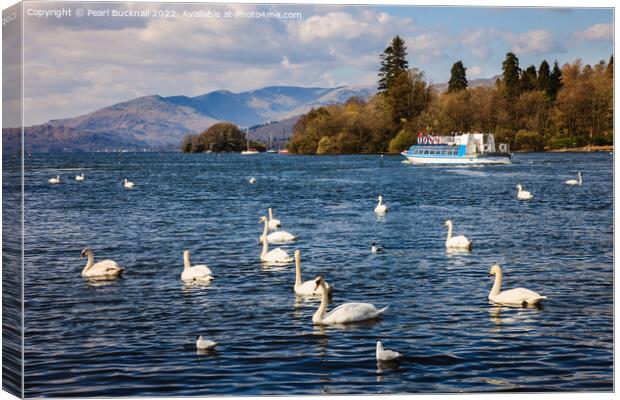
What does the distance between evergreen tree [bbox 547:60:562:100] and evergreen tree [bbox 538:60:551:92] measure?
0.25 feet

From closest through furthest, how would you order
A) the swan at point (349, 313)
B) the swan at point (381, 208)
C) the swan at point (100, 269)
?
the swan at point (349, 313) < the swan at point (100, 269) < the swan at point (381, 208)

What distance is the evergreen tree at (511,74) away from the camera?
15.1 m

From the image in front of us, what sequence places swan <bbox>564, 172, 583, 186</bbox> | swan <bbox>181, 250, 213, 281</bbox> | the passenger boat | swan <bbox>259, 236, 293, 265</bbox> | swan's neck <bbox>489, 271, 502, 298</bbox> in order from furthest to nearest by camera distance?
the passenger boat
swan <bbox>564, 172, 583, 186</bbox>
swan <bbox>259, 236, 293, 265</bbox>
swan <bbox>181, 250, 213, 281</bbox>
swan's neck <bbox>489, 271, 502, 298</bbox>

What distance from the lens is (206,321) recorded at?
14.6m

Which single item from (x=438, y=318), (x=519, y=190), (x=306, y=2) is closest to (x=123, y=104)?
(x=306, y=2)

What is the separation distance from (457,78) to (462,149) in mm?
9589

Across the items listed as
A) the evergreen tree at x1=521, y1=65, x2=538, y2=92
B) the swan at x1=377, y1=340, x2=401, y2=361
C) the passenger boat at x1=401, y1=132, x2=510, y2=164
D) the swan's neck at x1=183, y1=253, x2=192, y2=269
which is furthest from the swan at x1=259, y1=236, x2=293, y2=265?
the swan at x1=377, y1=340, x2=401, y2=361

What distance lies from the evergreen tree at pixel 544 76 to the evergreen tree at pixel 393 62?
7.36ft

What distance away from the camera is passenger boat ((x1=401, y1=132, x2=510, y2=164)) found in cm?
2103

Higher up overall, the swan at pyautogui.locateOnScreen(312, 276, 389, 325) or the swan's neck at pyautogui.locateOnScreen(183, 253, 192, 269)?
the swan's neck at pyautogui.locateOnScreen(183, 253, 192, 269)

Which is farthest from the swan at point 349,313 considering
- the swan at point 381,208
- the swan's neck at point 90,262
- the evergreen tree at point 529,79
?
the evergreen tree at point 529,79

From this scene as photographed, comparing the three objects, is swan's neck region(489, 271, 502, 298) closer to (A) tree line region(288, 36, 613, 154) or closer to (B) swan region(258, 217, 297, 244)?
(A) tree line region(288, 36, 613, 154)

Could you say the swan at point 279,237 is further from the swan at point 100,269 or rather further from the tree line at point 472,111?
the swan at point 100,269

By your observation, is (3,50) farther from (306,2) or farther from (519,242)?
(519,242)
